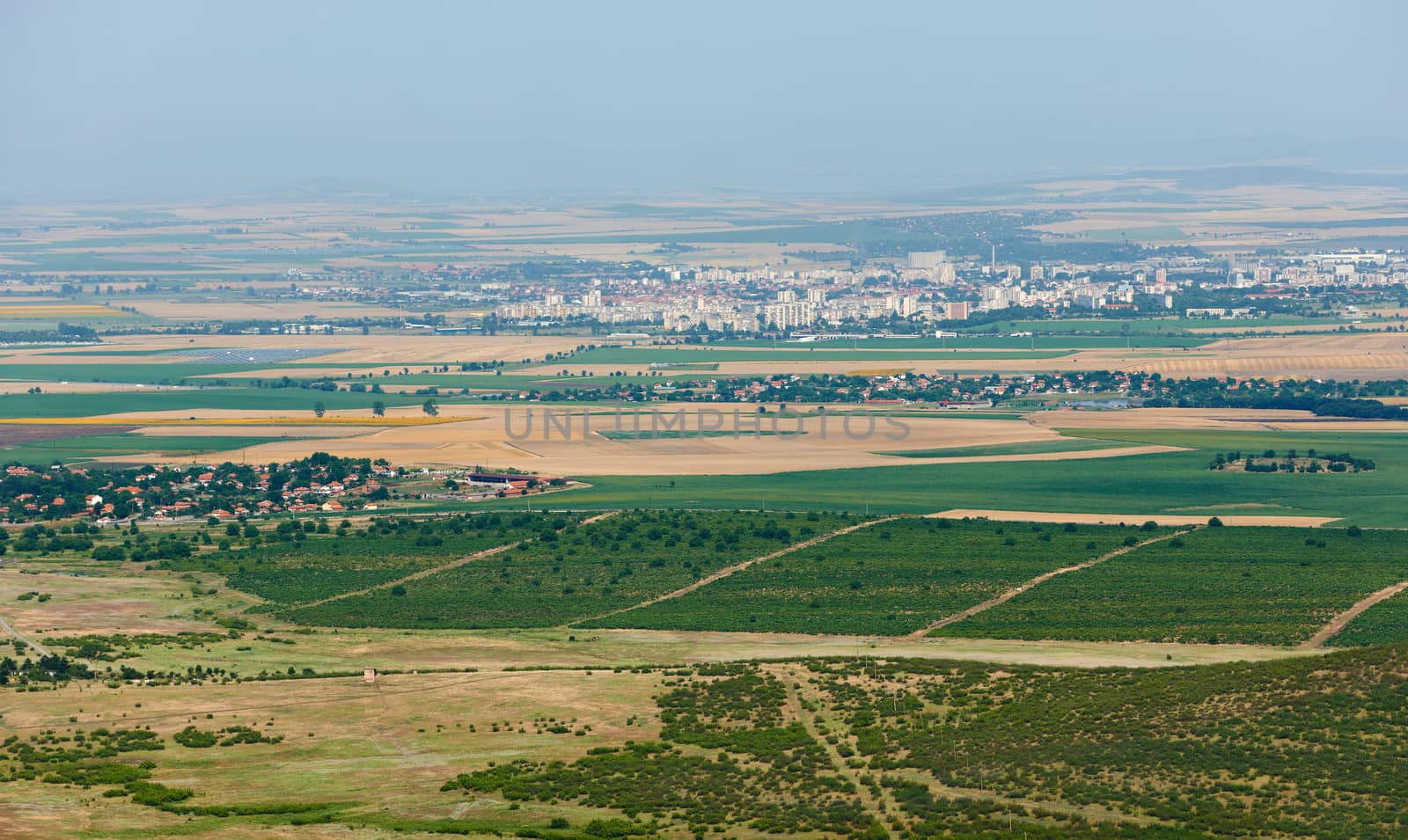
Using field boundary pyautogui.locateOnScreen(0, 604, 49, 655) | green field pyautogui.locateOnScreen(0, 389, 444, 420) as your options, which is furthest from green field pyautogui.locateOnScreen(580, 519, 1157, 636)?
green field pyautogui.locateOnScreen(0, 389, 444, 420)

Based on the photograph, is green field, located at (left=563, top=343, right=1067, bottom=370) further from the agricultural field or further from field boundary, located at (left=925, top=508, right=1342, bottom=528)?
the agricultural field

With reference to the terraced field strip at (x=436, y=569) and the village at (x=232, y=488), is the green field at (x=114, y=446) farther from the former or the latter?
the terraced field strip at (x=436, y=569)

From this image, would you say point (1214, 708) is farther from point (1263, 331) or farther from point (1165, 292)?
point (1165, 292)

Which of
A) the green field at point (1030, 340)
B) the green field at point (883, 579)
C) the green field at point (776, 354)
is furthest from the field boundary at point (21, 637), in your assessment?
the green field at point (1030, 340)

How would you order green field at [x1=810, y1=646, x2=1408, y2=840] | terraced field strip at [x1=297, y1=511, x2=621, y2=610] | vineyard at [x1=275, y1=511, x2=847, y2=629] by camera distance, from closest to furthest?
1. green field at [x1=810, y1=646, x2=1408, y2=840]
2. vineyard at [x1=275, y1=511, x2=847, y2=629]
3. terraced field strip at [x1=297, y1=511, x2=621, y2=610]

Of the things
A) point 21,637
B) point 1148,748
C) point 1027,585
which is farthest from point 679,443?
point 1148,748
